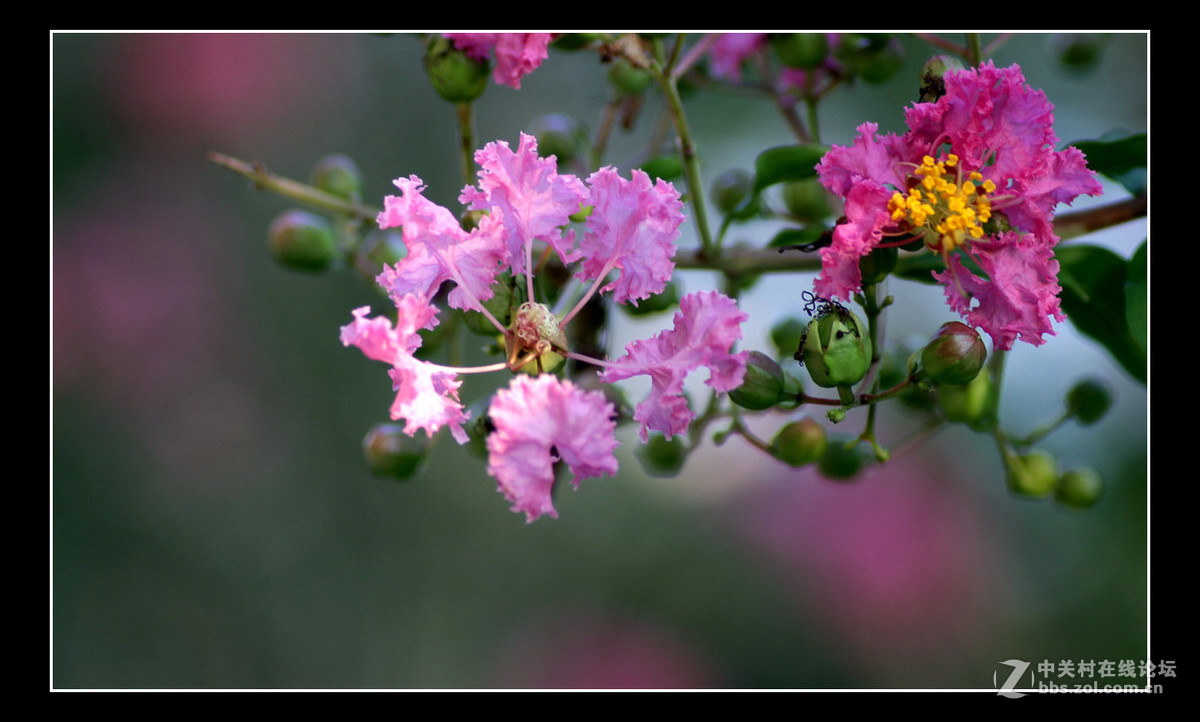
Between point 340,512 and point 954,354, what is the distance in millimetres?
2022

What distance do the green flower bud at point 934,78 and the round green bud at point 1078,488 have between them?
0.63 m

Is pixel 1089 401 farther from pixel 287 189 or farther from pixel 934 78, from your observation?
pixel 287 189

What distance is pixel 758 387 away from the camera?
0.76m

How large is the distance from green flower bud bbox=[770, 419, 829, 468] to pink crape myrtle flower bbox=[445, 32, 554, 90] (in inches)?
17.8

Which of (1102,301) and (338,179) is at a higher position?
(338,179)

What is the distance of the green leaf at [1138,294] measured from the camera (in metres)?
0.90

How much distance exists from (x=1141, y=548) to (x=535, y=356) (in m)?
1.76

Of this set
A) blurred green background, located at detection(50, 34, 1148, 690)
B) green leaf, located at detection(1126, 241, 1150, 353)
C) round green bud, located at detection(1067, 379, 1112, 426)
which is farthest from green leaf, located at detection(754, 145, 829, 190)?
blurred green background, located at detection(50, 34, 1148, 690)

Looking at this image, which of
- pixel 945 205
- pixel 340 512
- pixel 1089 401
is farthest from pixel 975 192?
pixel 340 512

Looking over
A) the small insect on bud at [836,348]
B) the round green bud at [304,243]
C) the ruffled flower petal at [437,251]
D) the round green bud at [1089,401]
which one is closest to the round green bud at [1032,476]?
the round green bud at [1089,401]

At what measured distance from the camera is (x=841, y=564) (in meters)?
2.39

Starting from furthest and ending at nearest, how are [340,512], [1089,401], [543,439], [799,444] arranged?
[340,512] < [1089,401] < [799,444] < [543,439]

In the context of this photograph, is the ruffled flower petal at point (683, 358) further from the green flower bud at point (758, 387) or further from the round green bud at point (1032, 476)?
the round green bud at point (1032, 476)

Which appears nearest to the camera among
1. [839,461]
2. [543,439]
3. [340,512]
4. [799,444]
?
[543,439]
